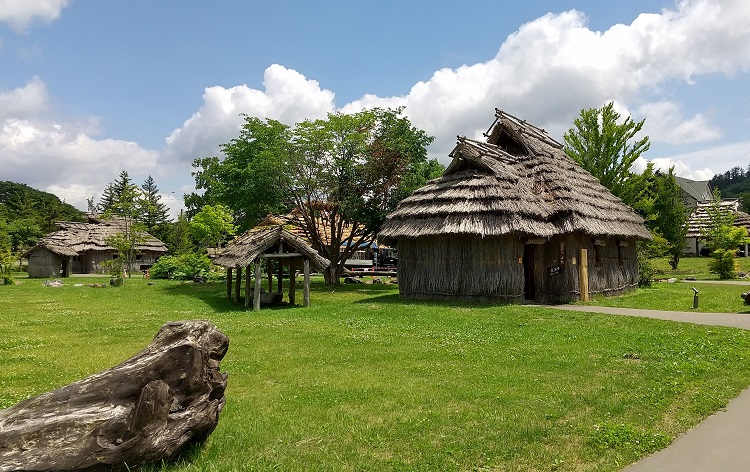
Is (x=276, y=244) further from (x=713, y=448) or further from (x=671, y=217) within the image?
(x=671, y=217)

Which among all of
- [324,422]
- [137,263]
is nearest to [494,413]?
[324,422]

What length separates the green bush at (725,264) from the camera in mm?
31703

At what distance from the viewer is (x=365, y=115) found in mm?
31000

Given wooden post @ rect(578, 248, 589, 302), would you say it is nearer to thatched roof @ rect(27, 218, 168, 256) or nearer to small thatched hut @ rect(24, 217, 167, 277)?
small thatched hut @ rect(24, 217, 167, 277)

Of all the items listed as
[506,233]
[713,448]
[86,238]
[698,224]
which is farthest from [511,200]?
[86,238]

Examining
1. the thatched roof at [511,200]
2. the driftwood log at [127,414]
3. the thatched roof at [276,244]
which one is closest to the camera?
the driftwood log at [127,414]

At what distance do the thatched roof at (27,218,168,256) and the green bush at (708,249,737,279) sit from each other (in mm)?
46061

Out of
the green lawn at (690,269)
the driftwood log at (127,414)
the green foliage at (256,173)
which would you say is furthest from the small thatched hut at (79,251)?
the green lawn at (690,269)

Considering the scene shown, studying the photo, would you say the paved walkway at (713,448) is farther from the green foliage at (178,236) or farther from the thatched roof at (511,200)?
the green foliage at (178,236)

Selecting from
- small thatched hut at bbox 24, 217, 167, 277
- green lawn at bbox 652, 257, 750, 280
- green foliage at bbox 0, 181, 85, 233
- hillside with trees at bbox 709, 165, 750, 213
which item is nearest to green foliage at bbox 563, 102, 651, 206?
green lawn at bbox 652, 257, 750, 280

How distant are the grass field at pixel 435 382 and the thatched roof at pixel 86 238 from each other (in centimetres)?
3396

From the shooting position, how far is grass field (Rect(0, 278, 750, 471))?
5.22m

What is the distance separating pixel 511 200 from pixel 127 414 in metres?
17.3

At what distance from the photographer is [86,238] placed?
165 feet
